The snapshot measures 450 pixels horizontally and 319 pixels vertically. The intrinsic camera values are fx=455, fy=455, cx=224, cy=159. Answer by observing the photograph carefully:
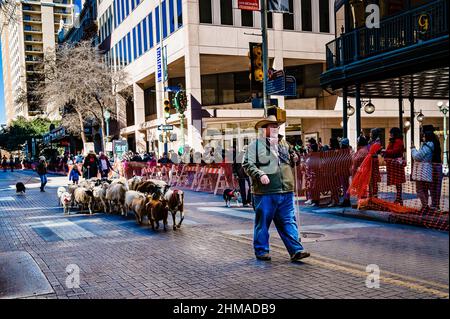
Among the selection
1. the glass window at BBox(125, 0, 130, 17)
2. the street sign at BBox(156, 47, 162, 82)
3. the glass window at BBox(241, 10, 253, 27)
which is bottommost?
the street sign at BBox(156, 47, 162, 82)

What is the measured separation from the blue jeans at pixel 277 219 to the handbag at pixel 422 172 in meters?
4.01

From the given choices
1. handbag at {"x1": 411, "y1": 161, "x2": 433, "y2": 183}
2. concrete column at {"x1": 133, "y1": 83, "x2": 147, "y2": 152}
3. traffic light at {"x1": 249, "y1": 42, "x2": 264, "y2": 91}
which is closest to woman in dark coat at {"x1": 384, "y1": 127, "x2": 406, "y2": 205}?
handbag at {"x1": 411, "y1": 161, "x2": 433, "y2": 183}

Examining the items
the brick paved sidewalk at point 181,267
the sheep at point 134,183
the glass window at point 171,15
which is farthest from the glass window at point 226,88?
the brick paved sidewalk at point 181,267

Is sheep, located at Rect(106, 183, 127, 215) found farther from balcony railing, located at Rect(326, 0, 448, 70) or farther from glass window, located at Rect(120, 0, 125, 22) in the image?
glass window, located at Rect(120, 0, 125, 22)

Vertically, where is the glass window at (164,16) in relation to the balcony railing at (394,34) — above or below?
above

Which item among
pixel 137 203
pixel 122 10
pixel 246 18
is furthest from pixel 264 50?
pixel 122 10

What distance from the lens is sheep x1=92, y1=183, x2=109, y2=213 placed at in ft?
41.2

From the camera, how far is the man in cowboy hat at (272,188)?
634 cm

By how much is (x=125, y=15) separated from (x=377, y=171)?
119 ft

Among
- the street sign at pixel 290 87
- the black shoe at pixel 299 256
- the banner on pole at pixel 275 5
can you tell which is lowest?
the black shoe at pixel 299 256

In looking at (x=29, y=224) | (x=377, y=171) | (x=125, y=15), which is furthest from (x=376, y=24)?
(x=125, y=15)

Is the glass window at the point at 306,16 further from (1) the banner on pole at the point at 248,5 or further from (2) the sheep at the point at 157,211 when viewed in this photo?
(2) the sheep at the point at 157,211

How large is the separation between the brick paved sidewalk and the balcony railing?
781 centimetres

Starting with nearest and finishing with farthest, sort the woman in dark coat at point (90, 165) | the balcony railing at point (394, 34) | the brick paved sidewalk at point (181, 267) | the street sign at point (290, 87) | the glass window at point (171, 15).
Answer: the brick paved sidewalk at point (181, 267) → the balcony railing at point (394, 34) → the street sign at point (290, 87) → the woman in dark coat at point (90, 165) → the glass window at point (171, 15)
